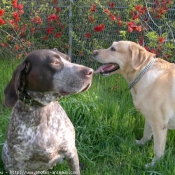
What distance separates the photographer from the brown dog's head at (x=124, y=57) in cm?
374

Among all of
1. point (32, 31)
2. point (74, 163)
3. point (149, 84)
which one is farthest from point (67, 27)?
point (74, 163)

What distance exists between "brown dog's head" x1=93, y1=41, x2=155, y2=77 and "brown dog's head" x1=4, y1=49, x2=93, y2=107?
125cm

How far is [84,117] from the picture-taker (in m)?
4.16

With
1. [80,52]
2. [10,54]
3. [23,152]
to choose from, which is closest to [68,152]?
[23,152]

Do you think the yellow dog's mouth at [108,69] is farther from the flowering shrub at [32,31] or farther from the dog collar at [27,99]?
the flowering shrub at [32,31]

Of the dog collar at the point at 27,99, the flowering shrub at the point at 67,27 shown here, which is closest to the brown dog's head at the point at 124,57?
the dog collar at the point at 27,99

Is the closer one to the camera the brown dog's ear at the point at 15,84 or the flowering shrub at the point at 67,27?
the brown dog's ear at the point at 15,84

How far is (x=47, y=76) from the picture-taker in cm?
267

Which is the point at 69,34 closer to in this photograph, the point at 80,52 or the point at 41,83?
the point at 80,52

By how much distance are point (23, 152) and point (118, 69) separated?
1.71 metres

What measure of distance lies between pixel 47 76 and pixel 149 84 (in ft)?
4.90

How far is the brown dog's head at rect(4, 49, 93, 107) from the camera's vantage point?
2637 mm

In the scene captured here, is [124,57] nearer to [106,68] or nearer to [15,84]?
[106,68]

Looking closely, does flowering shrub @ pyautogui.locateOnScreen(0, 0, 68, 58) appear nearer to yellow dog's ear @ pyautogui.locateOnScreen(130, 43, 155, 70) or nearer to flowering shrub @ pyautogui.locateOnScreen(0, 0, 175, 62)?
flowering shrub @ pyautogui.locateOnScreen(0, 0, 175, 62)
